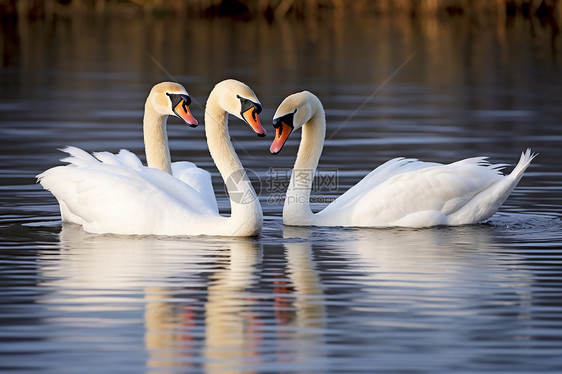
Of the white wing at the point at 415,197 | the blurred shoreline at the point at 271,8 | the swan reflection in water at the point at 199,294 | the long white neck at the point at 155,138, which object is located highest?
the blurred shoreline at the point at 271,8

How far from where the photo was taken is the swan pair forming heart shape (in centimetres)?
1105

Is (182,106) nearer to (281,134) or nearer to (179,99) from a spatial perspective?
(179,99)

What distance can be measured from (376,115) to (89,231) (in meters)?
9.92

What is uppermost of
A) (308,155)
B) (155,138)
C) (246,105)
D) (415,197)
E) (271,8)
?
(271,8)

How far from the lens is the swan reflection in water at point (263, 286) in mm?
7461

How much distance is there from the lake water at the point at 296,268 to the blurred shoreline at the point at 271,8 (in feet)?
56.1

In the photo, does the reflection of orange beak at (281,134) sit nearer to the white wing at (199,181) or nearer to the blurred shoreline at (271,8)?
the white wing at (199,181)

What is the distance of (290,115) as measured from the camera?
39.1 ft

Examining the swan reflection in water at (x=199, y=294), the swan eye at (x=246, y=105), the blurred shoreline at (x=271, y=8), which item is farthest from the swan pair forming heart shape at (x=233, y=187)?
the blurred shoreline at (x=271, y=8)

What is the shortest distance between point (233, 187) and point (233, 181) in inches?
3.1

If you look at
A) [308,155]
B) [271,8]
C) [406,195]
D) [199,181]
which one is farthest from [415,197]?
[271,8]

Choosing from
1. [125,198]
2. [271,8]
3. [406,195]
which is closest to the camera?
[125,198]

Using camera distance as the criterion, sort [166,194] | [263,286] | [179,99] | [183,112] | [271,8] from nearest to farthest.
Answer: [263,286]
[166,194]
[183,112]
[179,99]
[271,8]

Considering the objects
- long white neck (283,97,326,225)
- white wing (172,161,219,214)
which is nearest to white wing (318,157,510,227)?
long white neck (283,97,326,225)
